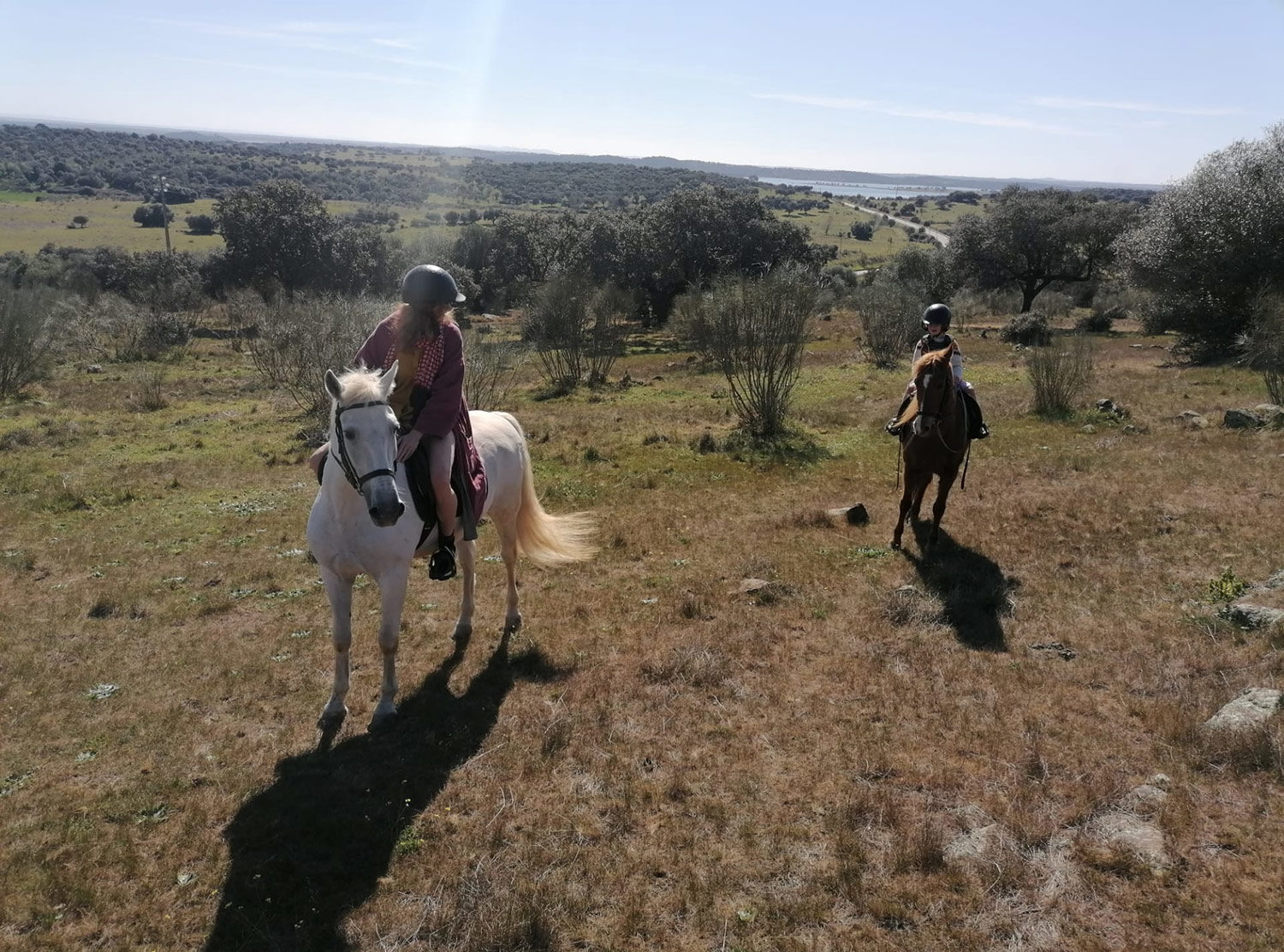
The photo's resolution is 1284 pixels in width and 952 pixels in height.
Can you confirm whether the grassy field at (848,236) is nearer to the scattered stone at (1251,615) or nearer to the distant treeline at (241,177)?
the distant treeline at (241,177)

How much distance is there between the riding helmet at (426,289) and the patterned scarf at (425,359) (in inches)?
11.3

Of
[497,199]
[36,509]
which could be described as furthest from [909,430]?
[497,199]

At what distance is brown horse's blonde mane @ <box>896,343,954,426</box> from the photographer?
32.9 feet

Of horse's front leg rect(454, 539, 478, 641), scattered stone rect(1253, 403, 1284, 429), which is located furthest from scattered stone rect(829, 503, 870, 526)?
scattered stone rect(1253, 403, 1284, 429)

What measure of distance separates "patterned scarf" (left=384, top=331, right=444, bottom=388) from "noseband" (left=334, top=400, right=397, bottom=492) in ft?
3.38

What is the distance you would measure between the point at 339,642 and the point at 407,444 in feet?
5.91

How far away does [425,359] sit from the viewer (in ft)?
21.0

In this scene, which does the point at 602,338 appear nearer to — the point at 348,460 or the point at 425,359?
the point at 425,359

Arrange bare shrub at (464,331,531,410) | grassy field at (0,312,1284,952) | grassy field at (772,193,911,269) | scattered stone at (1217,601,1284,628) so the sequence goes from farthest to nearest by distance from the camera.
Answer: grassy field at (772,193,911,269) < bare shrub at (464,331,531,410) < scattered stone at (1217,601,1284,628) < grassy field at (0,312,1284,952)

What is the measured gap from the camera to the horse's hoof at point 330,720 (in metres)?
6.30

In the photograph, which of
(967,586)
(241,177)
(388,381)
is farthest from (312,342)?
(241,177)

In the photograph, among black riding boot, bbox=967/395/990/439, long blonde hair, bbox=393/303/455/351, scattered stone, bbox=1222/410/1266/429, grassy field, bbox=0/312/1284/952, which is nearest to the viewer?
grassy field, bbox=0/312/1284/952

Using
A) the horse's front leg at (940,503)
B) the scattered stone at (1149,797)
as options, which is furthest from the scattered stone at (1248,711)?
the horse's front leg at (940,503)

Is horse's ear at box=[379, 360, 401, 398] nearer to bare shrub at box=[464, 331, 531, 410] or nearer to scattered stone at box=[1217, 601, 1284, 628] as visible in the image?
scattered stone at box=[1217, 601, 1284, 628]
